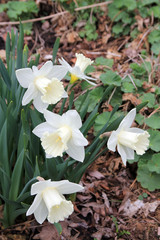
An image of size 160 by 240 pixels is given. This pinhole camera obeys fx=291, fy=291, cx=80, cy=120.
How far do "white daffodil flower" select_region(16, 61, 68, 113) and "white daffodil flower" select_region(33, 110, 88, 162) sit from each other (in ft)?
0.36

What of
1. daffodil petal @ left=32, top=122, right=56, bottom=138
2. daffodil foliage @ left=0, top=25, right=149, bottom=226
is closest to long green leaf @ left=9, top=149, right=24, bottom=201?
daffodil foliage @ left=0, top=25, right=149, bottom=226

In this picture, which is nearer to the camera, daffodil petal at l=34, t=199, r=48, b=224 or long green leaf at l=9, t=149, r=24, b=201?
daffodil petal at l=34, t=199, r=48, b=224

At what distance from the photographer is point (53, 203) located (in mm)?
1318

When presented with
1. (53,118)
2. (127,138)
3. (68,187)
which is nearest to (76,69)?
(53,118)

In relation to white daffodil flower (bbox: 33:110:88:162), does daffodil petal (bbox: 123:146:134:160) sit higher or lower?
lower

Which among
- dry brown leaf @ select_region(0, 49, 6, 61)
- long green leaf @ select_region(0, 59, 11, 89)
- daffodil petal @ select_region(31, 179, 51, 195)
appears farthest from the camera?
dry brown leaf @ select_region(0, 49, 6, 61)

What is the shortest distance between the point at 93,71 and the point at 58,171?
1.40 meters

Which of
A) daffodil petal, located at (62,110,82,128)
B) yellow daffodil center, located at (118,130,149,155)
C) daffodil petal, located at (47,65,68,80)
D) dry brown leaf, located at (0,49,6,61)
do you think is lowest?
yellow daffodil center, located at (118,130,149,155)

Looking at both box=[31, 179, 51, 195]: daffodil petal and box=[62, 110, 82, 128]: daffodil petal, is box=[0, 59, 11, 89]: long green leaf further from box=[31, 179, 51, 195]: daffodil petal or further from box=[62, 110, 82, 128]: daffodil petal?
box=[31, 179, 51, 195]: daffodil petal

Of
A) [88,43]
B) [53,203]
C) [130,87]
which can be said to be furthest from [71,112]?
[88,43]

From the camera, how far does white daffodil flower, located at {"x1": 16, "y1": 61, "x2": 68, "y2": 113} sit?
1.47 meters

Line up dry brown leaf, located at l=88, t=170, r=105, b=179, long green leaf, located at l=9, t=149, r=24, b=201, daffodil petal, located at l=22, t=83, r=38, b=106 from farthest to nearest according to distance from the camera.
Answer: dry brown leaf, located at l=88, t=170, r=105, b=179
long green leaf, located at l=9, t=149, r=24, b=201
daffodil petal, located at l=22, t=83, r=38, b=106

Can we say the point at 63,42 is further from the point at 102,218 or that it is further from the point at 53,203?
the point at 53,203

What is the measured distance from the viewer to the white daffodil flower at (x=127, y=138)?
1.44 m
